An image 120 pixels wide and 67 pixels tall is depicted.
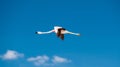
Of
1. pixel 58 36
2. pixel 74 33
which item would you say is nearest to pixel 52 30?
pixel 58 36

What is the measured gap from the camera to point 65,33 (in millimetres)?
17219

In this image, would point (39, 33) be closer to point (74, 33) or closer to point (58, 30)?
point (58, 30)

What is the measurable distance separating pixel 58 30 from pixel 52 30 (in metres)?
0.66

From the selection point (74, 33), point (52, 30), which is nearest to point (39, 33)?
point (52, 30)

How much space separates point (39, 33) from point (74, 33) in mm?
2366

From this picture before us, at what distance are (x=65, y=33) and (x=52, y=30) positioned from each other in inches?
47.9

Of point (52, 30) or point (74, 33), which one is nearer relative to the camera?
point (74, 33)

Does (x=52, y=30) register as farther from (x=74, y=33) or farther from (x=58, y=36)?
(x=74, y=33)

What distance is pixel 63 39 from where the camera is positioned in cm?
1786

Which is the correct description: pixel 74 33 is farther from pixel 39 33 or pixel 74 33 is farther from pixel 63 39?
pixel 39 33

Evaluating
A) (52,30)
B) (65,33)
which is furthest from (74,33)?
(52,30)

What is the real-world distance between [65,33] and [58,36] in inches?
31.2

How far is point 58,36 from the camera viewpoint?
17859 millimetres
